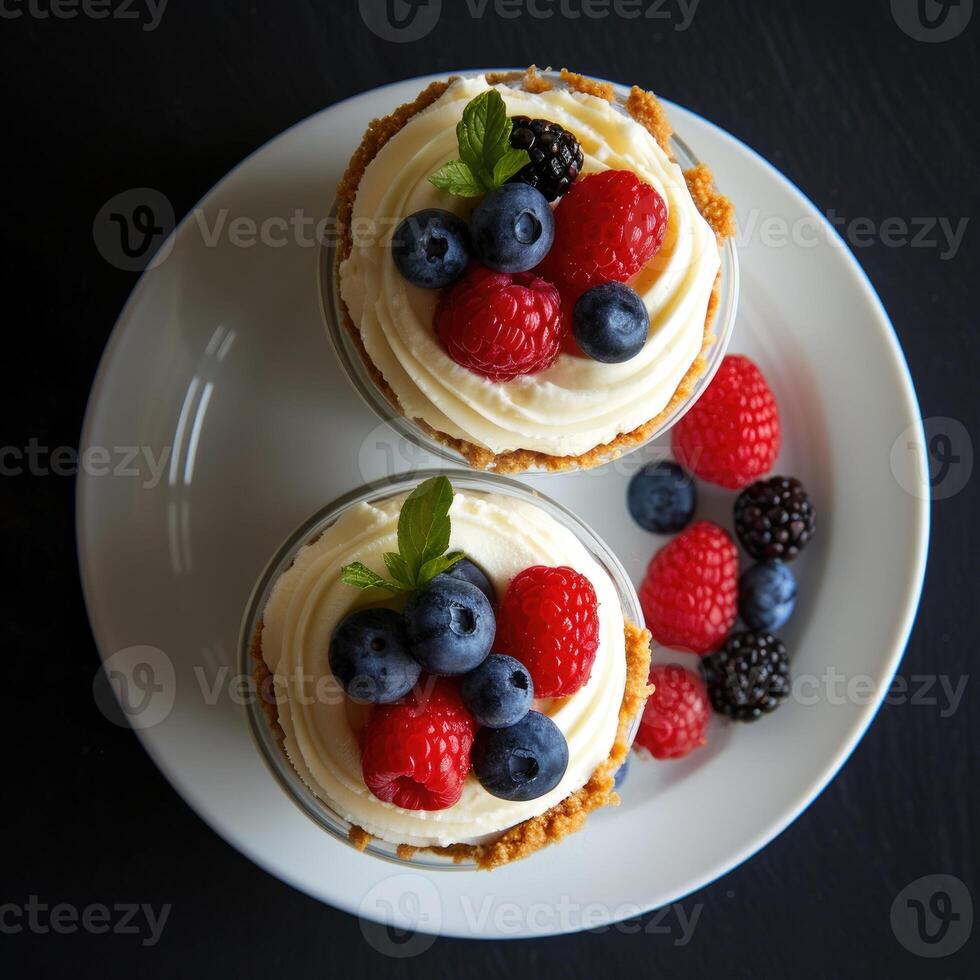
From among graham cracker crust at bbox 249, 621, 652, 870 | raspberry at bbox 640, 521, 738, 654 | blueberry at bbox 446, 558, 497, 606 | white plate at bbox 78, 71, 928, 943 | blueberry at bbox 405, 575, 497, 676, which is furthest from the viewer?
Result: raspberry at bbox 640, 521, 738, 654

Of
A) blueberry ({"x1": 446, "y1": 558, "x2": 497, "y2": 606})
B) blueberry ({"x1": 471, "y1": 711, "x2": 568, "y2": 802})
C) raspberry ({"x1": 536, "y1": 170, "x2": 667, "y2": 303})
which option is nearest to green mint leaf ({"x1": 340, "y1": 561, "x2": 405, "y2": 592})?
blueberry ({"x1": 446, "y1": 558, "x2": 497, "y2": 606})

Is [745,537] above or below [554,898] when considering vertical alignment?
above

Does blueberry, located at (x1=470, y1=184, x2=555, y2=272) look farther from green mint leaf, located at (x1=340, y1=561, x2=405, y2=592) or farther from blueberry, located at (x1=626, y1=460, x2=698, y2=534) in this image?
blueberry, located at (x1=626, y1=460, x2=698, y2=534)

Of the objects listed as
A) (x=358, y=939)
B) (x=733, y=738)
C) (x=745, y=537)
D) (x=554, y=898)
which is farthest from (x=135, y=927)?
(x=745, y=537)

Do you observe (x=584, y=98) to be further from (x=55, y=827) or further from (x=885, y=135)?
(x=55, y=827)

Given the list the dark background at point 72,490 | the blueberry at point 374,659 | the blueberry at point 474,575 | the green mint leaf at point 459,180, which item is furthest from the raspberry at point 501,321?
the dark background at point 72,490

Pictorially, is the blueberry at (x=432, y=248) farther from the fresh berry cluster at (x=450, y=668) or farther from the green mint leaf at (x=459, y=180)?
the fresh berry cluster at (x=450, y=668)

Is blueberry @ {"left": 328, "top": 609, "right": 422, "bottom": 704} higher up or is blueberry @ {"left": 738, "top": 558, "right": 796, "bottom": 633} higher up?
blueberry @ {"left": 738, "top": 558, "right": 796, "bottom": 633}
